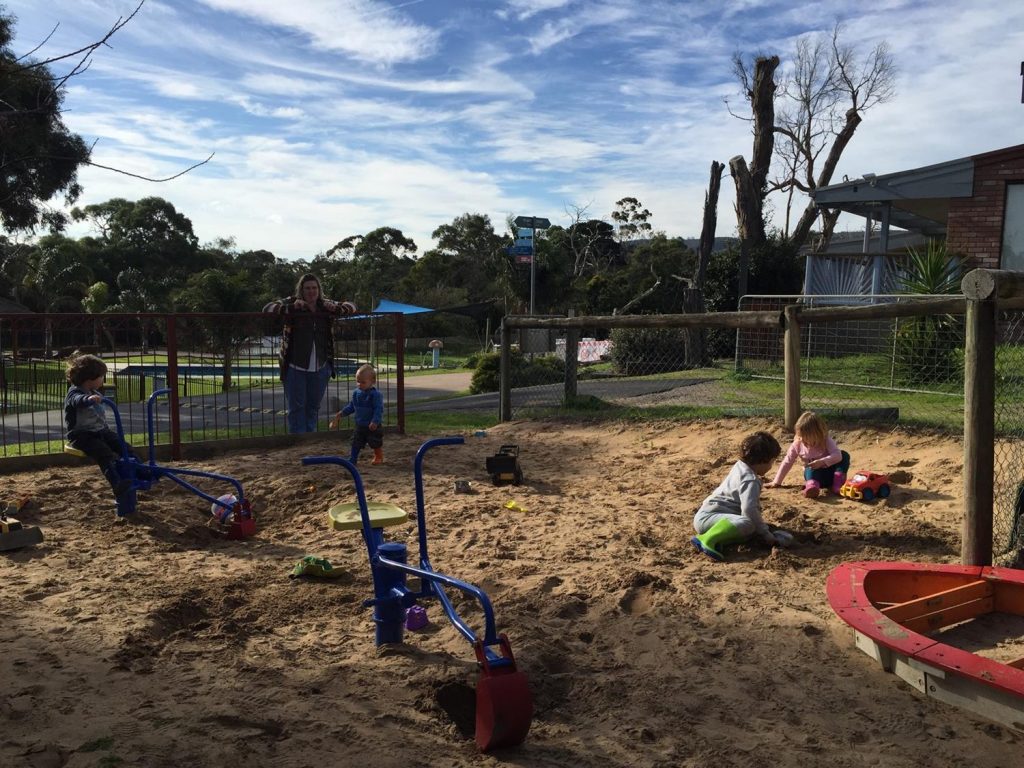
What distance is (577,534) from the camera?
525 cm

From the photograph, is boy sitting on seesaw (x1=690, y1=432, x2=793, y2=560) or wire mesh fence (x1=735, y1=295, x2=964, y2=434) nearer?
boy sitting on seesaw (x1=690, y1=432, x2=793, y2=560)

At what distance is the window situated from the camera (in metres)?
14.5

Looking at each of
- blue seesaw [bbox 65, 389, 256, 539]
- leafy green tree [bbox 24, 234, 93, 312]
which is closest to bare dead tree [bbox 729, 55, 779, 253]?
blue seesaw [bbox 65, 389, 256, 539]

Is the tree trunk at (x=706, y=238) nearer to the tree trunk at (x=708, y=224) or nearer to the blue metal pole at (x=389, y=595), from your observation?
the tree trunk at (x=708, y=224)

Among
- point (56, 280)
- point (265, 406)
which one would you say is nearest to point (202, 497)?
point (265, 406)

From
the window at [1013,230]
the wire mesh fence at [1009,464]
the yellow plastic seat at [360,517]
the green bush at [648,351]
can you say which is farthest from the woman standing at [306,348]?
the window at [1013,230]

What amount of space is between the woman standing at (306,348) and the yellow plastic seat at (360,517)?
15.0 feet

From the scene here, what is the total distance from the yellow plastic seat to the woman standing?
4.56 metres

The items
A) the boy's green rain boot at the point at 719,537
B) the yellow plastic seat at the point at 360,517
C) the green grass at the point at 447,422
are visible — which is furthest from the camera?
the green grass at the point at 447,422

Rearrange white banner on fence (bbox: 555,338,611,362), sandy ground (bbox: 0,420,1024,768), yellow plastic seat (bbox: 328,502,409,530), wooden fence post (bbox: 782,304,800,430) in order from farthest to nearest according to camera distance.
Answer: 1. white banner on fence (bbox: 555,338,611,362)
2. wooden fence post (bbox: 782,304,800,430)
3. yellow plastic seat (bbox: 328,502,409,530)
4. sandy ground (bbox: 0,420,1024,768)

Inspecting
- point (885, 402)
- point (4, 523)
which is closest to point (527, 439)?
point (885, 402)

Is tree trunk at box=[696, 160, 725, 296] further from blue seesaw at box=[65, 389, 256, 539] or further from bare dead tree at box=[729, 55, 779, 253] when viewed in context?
blue seesaw at box=[65, 389, 256, 539]

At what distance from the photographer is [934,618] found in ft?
12.2

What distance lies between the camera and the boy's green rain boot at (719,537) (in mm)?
4699
